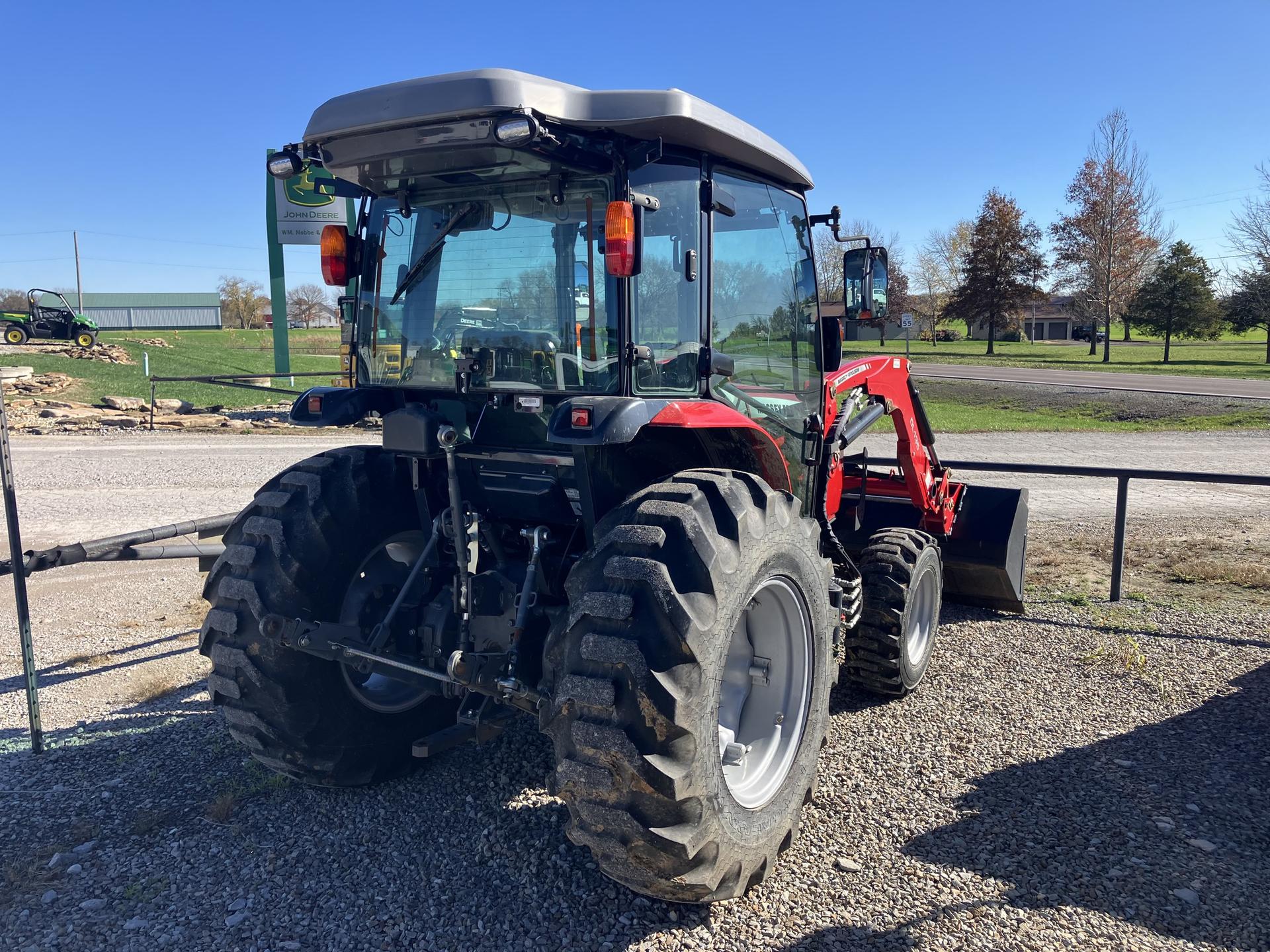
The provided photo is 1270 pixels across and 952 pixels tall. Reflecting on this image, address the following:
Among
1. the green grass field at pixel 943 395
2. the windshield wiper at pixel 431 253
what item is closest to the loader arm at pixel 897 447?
the windshield wiper at pixel 431 253

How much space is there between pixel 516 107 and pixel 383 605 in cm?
222

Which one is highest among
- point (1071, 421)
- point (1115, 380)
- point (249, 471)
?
point (1115, 380)

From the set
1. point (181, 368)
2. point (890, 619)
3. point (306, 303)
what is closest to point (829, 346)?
point (890, 619)

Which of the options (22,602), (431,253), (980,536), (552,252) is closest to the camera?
(552,252)

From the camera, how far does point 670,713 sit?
9.11 feet

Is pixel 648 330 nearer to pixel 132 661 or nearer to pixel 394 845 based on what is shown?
pixel 394 845

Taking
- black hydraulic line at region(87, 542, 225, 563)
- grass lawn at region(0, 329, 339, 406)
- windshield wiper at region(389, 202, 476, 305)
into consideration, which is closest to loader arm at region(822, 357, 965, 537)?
windshield wiper at region(389, 202, 476, 305)

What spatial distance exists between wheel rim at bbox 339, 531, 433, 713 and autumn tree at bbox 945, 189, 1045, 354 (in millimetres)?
49221

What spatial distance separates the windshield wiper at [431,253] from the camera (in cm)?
373

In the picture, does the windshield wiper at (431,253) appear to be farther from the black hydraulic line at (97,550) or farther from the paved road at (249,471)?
the paved road at (249,471)

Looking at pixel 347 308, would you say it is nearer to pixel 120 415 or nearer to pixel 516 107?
pixel 516 107

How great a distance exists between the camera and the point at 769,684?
3.72 metres

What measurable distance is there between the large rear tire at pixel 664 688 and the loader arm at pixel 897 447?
5.78 feet

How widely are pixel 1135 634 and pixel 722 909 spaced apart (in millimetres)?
4473
